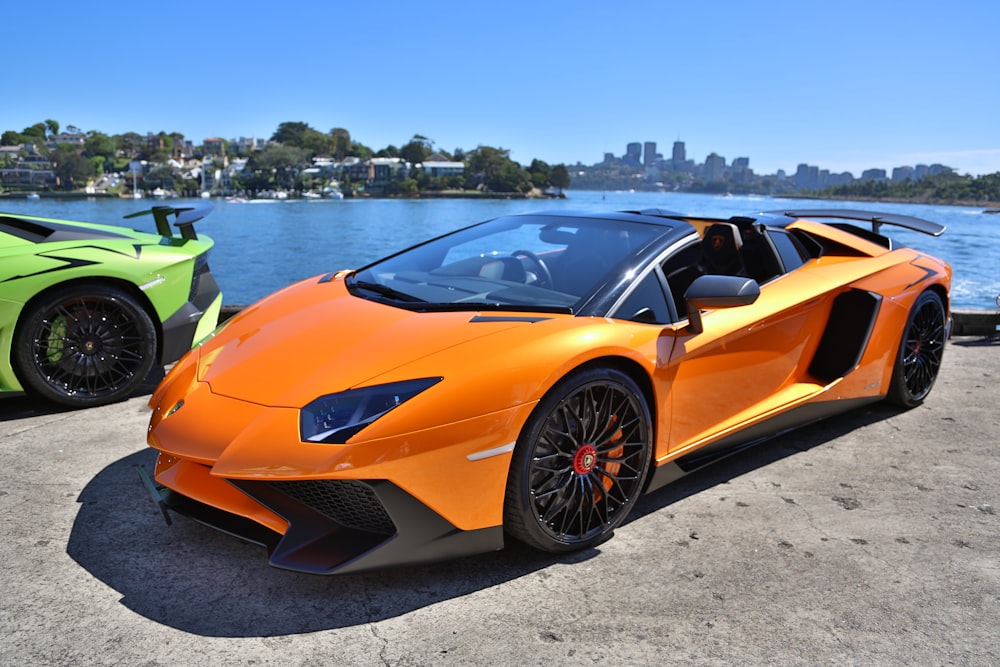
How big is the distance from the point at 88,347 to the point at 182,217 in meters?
1.04

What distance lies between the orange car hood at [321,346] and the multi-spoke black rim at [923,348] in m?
2.77

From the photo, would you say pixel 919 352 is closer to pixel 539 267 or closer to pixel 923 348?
pixel 923 348

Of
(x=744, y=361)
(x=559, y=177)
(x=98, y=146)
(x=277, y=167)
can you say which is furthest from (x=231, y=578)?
(x=98, y=146)

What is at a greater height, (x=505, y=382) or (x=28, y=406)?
(x=505, y=382)

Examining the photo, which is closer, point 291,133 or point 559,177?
point 559,177

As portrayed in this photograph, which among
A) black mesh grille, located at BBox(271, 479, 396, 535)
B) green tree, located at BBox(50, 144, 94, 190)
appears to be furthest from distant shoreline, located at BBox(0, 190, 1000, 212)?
black mesh grille, located at BBox(271, 479, 396, 535)

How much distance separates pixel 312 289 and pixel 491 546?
1528mm

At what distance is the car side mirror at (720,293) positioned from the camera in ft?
8.82

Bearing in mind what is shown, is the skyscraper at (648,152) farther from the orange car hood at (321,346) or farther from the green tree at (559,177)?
the orange car hood at (321,346)

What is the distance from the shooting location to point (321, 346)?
2496mm

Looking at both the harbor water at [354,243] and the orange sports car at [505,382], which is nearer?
the orange sports car at [505,382]

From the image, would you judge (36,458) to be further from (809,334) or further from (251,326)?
(809,334)

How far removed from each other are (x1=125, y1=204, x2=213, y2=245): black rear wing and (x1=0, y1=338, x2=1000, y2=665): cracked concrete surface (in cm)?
176

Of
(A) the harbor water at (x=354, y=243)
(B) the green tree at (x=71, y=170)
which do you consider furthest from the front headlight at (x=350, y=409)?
(B) the green tree at (x=71, y=170)
